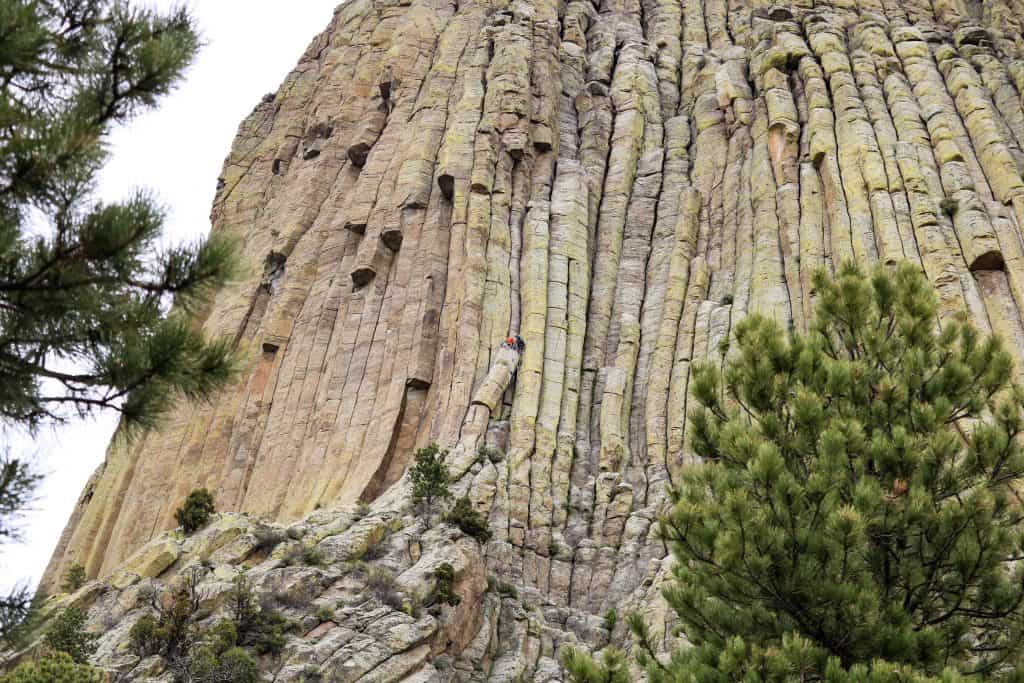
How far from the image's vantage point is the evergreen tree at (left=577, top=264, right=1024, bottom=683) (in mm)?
16172

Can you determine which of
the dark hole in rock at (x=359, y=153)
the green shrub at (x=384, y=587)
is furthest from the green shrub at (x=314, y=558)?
the dark hole in rock at (x=359, y=153)

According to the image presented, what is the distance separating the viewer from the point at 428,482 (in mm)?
34469

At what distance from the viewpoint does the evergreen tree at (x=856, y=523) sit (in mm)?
16172

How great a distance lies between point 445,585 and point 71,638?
31.0 feet

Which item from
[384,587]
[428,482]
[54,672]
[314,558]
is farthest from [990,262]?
[54,672]

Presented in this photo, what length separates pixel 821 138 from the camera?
46.9 m

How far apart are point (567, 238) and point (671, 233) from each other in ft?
16.7

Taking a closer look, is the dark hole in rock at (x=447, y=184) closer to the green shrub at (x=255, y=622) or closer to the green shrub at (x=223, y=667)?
the green shrub at (x=255, y=622)

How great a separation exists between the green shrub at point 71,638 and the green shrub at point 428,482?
9.89m

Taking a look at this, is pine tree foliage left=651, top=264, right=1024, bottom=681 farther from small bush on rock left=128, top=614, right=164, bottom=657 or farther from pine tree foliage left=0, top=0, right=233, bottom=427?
small bush on rock left=128, top=614, right=164, bottom=657

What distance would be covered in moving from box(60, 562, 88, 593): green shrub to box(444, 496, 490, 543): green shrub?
1561 cm

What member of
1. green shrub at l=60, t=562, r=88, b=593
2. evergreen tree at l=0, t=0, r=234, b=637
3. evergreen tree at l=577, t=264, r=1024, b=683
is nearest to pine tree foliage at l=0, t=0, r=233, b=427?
evergreen tree at l=0, t=0, r=234, b=637

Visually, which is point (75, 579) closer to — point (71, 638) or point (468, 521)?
point (71, 638)

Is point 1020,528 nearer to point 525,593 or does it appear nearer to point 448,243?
point 525,593
